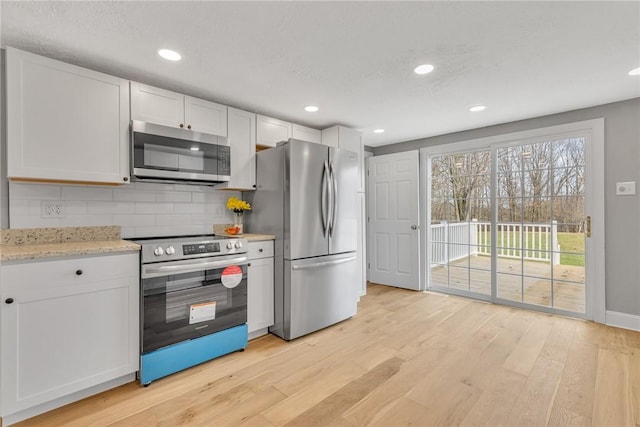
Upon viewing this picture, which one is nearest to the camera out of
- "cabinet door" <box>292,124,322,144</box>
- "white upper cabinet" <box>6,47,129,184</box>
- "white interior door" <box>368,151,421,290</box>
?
"white upper cabinet" <box>6,47,129,184</box>

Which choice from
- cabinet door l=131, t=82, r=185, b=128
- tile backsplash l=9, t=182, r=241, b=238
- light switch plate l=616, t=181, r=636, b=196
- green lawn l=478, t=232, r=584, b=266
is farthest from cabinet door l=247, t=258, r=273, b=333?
light switch plate l=616, t=181, r=636, b=196

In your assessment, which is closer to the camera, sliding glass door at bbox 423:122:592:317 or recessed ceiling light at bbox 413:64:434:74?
recessed ceiling light at bbox 413:64:434:74

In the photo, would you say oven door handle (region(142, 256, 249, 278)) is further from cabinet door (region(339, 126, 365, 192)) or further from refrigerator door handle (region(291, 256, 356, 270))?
cabinet door (region(339, 126, 365, 192))

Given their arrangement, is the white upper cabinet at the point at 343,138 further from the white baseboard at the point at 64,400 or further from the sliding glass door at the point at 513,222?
the white baseboard at the point at 64,400

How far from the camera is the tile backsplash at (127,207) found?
7.20ft

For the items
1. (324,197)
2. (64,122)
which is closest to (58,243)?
(64,122)

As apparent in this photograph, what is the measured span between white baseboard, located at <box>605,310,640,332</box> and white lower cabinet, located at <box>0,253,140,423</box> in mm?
4357

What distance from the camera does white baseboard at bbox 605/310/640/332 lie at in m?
2.97

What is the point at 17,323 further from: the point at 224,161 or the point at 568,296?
the point at 568,296

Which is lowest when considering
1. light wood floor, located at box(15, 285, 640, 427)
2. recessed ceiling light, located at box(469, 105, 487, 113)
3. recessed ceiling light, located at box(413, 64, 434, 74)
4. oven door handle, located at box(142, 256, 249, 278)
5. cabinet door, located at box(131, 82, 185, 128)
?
light wood floor, located at box(15, 285, 640, 427)

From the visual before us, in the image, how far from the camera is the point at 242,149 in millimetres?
3039

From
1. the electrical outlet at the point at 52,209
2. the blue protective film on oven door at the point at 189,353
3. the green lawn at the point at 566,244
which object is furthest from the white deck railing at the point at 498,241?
the electrical outlet at the point at 52,209

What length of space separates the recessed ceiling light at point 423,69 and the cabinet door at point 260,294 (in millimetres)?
2061

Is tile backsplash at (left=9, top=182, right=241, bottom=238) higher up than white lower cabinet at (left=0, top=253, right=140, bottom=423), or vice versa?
tile backsplash at (left=9, top=182, right=241, bottom=238)
